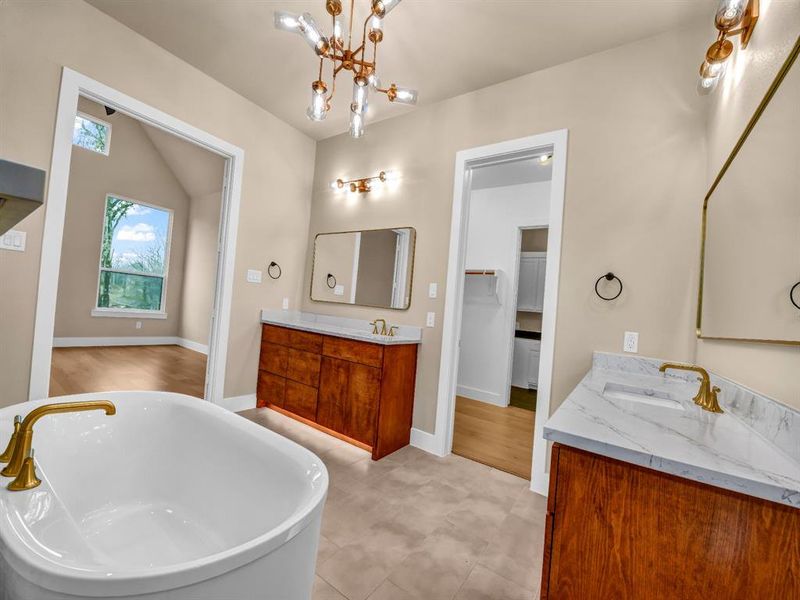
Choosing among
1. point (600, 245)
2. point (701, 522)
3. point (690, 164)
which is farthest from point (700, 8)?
point (701, 522)

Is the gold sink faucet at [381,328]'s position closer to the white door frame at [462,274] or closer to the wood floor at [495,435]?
the white door frame at [462,274]

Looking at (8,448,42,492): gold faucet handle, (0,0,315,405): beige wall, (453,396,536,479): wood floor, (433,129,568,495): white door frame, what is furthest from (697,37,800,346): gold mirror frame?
(0,0,315,405): beige wall

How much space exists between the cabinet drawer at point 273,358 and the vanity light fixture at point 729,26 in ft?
10.6

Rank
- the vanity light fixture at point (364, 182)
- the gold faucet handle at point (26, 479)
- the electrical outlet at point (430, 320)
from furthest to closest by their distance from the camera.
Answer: the vanity light fixture at point (364, 182)
the electrical outlet at point (430, 320)
the gold faucet handle at point (26, 479)

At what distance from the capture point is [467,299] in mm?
4520

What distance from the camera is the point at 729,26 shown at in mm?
1418

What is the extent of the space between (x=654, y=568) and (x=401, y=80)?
2.97 meters

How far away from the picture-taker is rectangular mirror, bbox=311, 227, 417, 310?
296 cm

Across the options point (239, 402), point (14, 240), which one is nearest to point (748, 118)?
point (14, 240)

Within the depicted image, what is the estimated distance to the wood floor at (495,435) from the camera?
2.59 m

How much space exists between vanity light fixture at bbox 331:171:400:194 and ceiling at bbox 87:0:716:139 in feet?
1.92

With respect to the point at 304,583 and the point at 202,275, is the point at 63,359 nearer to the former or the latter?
the point at 202,275

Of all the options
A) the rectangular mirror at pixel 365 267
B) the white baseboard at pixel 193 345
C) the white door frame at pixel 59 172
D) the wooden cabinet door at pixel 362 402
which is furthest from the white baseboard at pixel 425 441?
the white baseboard at pixel 193 345

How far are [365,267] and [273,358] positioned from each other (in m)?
1.19
